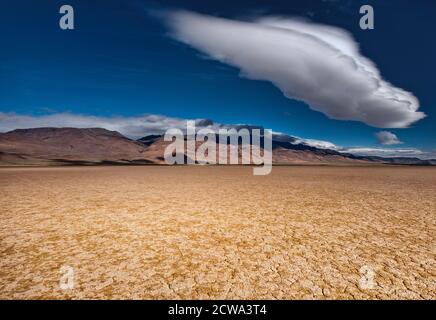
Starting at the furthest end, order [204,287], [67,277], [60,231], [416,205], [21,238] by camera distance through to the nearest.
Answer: [416,205]
[60,231]
[21,238]
[67,277]
[204,287]

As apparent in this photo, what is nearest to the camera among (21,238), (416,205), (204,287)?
(204,287)

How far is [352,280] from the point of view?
5262 mm

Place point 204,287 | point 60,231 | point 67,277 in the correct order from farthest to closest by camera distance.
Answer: point 60,231
point 67,277
point 204,287

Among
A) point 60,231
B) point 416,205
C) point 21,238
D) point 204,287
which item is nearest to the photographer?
point 204,287

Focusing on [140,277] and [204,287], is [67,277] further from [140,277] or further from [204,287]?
[204,287]

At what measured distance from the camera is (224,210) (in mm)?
12023

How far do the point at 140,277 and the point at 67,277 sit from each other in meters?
1.44

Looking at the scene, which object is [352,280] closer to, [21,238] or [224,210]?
[224,210]

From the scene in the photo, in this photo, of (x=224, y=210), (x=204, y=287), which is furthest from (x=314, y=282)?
(x=224, y=210)
